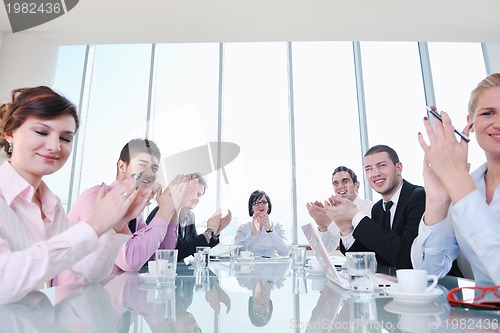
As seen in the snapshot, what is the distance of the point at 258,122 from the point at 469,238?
388cm

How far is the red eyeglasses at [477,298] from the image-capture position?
65cm

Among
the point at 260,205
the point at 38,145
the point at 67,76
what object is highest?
the point at 67,76

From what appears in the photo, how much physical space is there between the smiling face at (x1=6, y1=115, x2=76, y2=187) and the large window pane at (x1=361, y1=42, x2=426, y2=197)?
13.8 feet

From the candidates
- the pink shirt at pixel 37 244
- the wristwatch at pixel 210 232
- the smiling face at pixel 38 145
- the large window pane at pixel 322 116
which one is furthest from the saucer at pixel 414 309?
the large window pane at pixel 322 116

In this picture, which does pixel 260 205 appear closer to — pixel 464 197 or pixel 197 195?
pixel 197 195

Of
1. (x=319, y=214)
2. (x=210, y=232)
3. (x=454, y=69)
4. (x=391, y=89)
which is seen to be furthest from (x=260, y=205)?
(x=454, y=69)

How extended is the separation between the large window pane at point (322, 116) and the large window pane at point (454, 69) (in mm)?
1105

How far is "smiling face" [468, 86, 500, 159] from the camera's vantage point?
1005 millimetres

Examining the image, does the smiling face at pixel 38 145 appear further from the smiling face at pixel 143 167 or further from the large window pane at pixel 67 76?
the large window pane at pixel 67 76

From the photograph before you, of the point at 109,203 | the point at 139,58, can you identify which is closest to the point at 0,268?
the point at 109,203

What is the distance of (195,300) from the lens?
791 millimetres

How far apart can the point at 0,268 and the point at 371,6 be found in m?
3.62

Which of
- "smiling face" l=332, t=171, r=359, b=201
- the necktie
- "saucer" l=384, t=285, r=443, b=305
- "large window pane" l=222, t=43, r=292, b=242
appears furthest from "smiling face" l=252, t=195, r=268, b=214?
"saucer" l=384, t=285, r=443, b=305

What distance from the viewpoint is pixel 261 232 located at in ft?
10.4
